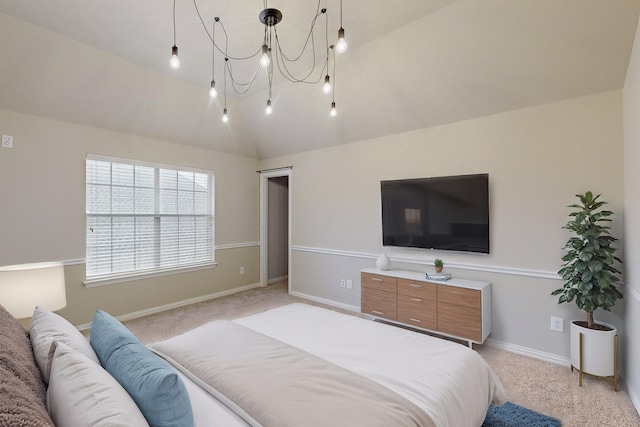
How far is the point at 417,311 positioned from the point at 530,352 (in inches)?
44.0

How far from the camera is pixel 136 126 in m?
3.99

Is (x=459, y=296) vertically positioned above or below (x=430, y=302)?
above

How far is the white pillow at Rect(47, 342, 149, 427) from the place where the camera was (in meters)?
0.83

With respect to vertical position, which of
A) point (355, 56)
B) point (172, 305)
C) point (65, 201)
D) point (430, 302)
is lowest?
point (172, 305)

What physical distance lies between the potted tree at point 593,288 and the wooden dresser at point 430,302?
713mm

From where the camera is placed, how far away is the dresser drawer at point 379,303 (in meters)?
3.57

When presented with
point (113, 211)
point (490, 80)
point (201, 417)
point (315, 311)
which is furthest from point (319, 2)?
point (113, 211)

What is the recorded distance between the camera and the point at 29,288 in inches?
75.0

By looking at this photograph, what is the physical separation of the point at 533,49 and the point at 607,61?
56 centimetres

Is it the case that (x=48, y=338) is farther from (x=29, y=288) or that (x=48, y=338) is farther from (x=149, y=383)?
(x=29, y=288)

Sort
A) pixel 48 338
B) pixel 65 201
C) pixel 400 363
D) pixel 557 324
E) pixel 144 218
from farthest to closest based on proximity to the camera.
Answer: pixel 144 218 → pixel 65 201 → pixel 557 324 → pixel 400 363 → pixel 48 338

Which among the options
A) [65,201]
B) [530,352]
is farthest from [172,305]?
[530,352]

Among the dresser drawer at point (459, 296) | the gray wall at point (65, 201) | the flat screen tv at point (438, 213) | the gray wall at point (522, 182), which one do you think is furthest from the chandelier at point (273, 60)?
the dresser drawer at point (459, 296)

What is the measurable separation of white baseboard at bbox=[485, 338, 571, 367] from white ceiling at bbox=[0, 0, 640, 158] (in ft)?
8.06
